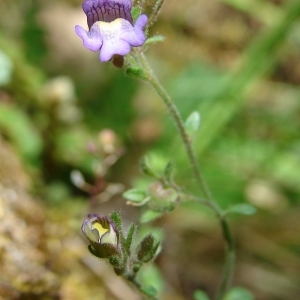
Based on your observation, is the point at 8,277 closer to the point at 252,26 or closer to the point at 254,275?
the point at 254,275

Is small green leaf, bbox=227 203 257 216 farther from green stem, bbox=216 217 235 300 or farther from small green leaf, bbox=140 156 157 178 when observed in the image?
small green leaf, bbox=140 156 157 178

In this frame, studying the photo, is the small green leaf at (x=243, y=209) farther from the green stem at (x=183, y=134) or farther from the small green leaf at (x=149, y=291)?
the small green leaf at (x=149, y=291)

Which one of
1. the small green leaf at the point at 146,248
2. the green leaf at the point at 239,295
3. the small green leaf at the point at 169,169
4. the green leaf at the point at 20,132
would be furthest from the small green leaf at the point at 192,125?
the green leaf at the point at 20,132

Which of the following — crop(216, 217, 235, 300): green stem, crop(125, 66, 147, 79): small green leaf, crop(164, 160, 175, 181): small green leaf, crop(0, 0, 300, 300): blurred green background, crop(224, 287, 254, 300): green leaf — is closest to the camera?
crop(125, 66, 147, 79): small green leaf

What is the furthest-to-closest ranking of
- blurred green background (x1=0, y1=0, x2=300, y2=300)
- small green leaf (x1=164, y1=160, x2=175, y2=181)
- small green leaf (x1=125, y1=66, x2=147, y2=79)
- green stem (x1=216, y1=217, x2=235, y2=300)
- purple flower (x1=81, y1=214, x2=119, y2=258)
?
blurred green background (x1=0, y1=0, x2=300, y2=300) → green stem (x1=216, y1=217, x2=235, y2=300) → small green leaf (x1=164, y1=160, x2=175, y2=181) → small green leaf (x1=125, y1=66, x2=147, y2=79) → purple flower (x1=81, y1=214, x2=119, y2=258)

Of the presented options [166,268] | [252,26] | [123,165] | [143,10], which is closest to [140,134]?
[123,165]

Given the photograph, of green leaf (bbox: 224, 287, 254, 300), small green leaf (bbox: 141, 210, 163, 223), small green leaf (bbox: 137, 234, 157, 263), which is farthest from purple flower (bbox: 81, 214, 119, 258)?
green leaf (bbox: 224, 287, 254, 300)

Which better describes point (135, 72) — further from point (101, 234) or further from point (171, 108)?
point (101, 234)
